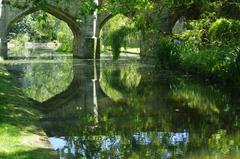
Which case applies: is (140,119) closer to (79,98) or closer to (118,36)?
(79,98)

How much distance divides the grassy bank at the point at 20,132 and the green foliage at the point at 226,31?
11135 millimetres

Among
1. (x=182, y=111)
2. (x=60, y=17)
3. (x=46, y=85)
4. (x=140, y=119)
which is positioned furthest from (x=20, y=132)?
(x=60, y=17)

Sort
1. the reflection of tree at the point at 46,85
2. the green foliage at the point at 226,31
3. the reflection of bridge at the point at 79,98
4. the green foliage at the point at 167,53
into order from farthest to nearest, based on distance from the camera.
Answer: the green foliage at the point at 167,53 < the green foliage at the point at 226,31 < the reflection of tree at the point at 46,85 < the reflection of bridge at the point at 79,98

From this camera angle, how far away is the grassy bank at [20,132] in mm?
7734

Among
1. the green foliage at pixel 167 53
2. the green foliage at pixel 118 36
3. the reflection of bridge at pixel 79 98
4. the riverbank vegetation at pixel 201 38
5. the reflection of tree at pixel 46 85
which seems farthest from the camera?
the green foliage at pixel 118 36

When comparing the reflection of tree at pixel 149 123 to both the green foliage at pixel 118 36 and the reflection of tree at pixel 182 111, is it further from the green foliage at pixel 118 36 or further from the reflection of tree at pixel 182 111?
the green foliage at pixel 118 36

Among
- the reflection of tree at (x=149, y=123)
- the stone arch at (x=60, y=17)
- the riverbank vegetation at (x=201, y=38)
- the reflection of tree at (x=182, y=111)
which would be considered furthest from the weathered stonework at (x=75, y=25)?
the reflection of tree at (x=149, y=123)

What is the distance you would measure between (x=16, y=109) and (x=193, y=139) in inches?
186

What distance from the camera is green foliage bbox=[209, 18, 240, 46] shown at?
71.8 feet

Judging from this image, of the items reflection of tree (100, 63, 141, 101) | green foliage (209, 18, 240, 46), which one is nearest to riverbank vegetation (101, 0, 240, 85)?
green foliage (209, 18, 240, 46)

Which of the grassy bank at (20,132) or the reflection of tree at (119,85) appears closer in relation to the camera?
the grassy bank at (20,132)

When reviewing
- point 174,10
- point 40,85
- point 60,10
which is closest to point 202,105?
point 40,85

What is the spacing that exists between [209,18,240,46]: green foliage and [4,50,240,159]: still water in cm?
273

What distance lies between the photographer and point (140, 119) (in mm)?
11883
